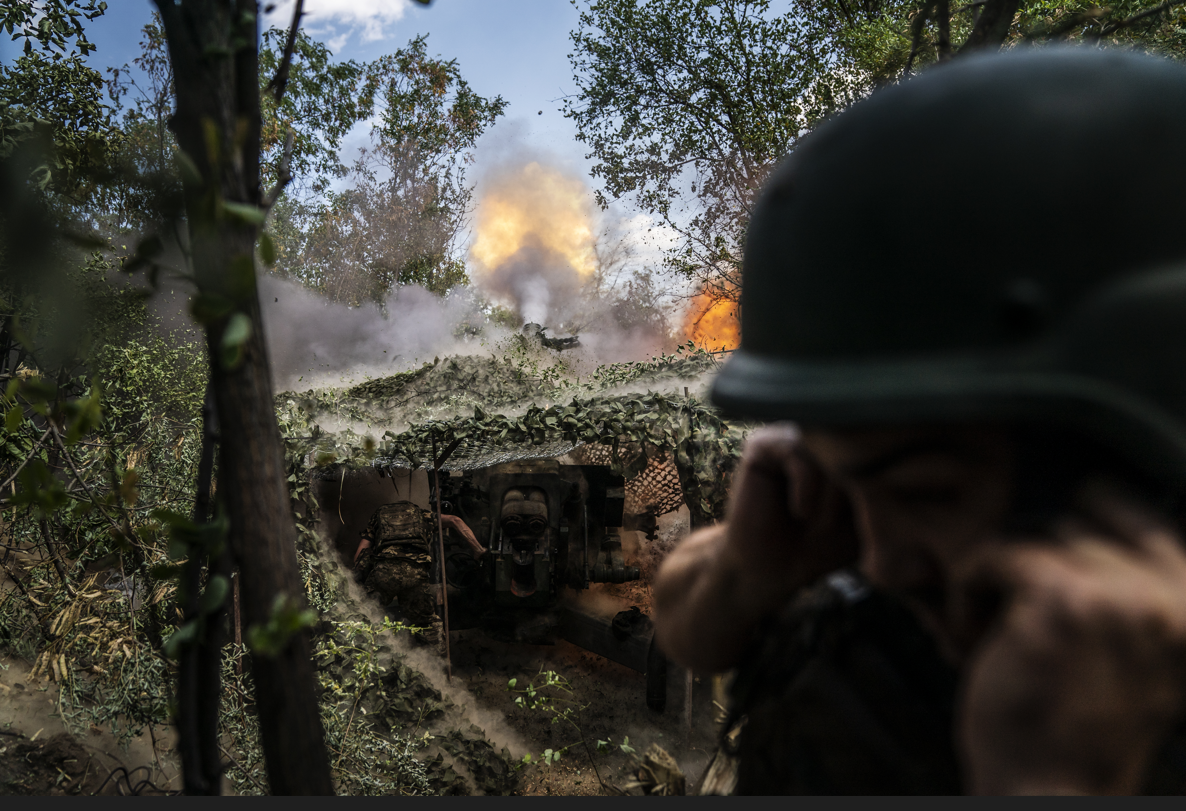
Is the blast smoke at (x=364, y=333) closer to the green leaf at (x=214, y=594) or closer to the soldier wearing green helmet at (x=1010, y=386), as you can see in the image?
the green leaf at (x=214, y=594)

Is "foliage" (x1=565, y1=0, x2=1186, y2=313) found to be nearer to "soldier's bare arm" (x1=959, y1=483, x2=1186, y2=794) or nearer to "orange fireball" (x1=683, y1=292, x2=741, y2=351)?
"orange fireball" (x1=683, y1=292, x2=741, y2=351)

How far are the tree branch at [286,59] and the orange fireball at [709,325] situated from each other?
46.1ft

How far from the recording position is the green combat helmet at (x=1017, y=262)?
620 millimetres

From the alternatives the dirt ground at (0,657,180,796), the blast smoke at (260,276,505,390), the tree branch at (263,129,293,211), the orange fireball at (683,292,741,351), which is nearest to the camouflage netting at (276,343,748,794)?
the dirt ground at (0,657,180,796)

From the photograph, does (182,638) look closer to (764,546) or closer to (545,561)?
A: (764,546)

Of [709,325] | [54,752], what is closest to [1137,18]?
[54,752]

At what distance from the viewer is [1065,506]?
0.61m

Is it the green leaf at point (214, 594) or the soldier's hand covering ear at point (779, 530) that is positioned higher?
the soldier's hand covering ear at point (779, 530)

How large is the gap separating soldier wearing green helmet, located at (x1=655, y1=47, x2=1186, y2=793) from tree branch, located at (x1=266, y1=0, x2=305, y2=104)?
978mm

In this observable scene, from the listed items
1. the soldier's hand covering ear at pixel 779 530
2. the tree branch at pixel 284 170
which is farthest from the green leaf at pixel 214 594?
the soldier's hand covering ear at pixel 779 530

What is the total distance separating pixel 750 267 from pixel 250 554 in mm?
889

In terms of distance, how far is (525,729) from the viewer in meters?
6.44

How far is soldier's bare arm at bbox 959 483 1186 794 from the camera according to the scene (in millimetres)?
525

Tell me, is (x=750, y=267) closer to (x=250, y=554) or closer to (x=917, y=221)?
(x=917, y=221)
